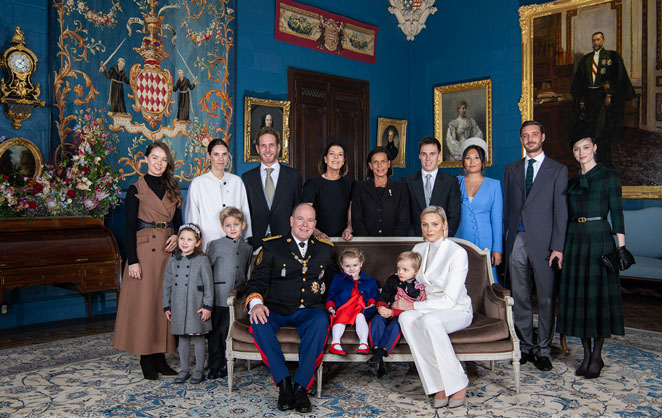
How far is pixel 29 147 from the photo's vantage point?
18.5 ft

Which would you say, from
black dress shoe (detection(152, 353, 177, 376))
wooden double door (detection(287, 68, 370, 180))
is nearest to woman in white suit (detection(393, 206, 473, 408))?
black dress shoe (detection(152, 353, 177, 376))

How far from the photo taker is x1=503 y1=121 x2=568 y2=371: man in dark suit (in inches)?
166

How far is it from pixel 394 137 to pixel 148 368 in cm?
658

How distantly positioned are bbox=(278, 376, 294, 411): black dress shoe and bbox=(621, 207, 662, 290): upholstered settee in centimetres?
539

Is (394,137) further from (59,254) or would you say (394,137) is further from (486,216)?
(59,254)

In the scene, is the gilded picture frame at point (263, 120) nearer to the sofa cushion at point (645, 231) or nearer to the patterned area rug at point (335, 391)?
the patterned area rug at point (335, 391)

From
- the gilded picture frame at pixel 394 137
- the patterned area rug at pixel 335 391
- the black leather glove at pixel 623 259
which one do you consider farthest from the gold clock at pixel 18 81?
the black leather glove at pixel 623 259

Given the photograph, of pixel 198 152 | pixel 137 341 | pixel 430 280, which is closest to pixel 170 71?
pixel 198 152

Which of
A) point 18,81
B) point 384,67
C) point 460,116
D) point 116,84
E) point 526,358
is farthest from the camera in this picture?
point 384,67

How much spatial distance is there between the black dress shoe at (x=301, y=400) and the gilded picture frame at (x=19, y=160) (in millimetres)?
3856

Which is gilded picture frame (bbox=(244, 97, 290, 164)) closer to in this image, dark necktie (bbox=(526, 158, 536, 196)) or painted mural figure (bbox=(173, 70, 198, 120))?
painted mural figure (bbox=(173, 70, 198, 120))

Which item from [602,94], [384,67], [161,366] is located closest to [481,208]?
[161,366]

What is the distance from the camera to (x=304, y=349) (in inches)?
136

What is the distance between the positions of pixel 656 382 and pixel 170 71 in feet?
19.7
